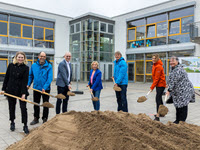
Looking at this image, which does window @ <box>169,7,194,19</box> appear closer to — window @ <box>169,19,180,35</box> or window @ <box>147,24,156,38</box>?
window @ <box>169,19,180,35</box>

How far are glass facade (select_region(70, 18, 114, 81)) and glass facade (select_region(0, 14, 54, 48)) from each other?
119 inches

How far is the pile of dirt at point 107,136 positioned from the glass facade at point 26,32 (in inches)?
716

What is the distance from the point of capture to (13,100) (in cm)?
→ 433

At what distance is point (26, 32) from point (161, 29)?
45.1 feet

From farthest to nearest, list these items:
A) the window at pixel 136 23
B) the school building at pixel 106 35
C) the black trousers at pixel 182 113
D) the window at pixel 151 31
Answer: the window at pixel 136 23 < the window at pixel 151 31 < the school building at pixel 106 35 < the black trousers at pixel 182 113

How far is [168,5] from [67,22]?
11.7 m

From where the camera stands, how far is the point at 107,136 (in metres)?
2.69

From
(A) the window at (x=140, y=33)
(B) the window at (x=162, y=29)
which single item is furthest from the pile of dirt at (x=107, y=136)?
(A) the window at (x=140, y=33)

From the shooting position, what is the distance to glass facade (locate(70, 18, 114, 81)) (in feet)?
69.7

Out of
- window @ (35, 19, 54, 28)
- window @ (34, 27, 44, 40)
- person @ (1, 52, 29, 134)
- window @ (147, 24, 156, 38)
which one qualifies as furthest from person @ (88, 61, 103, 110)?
window @ (35, 19, 54, 28)

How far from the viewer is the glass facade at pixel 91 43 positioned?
2123 centimetres

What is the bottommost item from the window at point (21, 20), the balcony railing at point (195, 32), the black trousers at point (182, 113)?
the black trousers at point (182, 113)

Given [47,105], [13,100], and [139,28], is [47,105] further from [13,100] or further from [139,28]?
[139,28]

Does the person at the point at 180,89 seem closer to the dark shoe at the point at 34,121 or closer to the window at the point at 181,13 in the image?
the dark shoe at the point at 34,121
